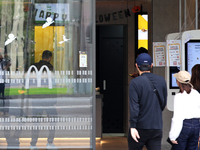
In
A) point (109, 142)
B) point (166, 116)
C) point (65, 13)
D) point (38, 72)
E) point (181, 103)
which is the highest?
point (65, 13)

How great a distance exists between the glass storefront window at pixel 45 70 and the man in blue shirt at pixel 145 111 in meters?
0.69

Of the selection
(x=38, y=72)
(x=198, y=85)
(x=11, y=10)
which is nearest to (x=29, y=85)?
(x=38, y=72)

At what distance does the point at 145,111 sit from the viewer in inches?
122

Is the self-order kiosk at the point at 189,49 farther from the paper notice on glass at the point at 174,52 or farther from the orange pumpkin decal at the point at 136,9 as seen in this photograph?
the orange pumpkin decal at the point at 136,9

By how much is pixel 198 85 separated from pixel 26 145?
7.55 ft

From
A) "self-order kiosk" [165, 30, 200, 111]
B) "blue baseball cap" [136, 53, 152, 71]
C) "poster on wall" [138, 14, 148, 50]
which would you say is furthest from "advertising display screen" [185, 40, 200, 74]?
"poster on wall" [138, 14, 148, 50]

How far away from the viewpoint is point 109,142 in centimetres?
684

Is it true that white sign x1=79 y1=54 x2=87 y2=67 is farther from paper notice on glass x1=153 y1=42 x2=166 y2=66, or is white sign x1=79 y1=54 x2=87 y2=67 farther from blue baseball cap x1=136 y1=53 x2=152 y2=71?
paper notice on glass x1=153 y1=42 x2=166 y2=66

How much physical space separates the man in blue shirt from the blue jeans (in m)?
0.44

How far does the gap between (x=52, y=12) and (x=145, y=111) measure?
1.58 m

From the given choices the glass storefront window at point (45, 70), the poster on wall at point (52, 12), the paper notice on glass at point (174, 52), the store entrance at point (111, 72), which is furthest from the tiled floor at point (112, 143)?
the poster on wall at point (52, 12)

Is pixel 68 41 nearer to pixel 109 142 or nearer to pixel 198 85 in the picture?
pixel 198 85

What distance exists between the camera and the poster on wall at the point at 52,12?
11.8 feet

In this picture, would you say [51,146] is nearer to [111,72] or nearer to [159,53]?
[159,53]
